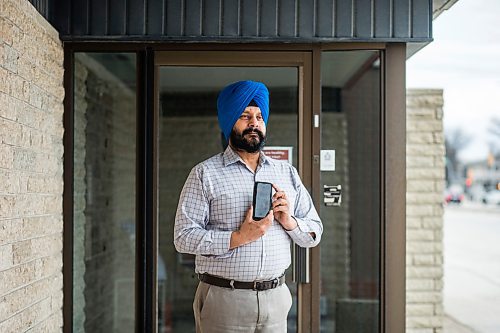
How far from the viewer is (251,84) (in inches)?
121

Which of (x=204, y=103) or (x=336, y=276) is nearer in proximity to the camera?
(x=204, y=103)

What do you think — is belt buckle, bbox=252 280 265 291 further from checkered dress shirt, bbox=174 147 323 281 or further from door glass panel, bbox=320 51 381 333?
door glass panel, bbox=320 51 381 333

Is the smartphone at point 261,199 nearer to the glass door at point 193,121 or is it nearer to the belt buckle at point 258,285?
the belt buckle at point 258,285

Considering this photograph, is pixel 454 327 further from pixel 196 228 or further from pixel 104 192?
pixel 196 228

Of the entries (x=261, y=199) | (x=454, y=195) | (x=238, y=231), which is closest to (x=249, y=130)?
(x=261, y=199)

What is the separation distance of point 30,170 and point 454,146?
1399 inches

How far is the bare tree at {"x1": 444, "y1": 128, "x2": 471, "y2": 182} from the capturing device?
115ft

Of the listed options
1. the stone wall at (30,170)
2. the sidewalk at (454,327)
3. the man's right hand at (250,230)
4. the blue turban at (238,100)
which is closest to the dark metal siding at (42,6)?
the stone wall at (30,170)

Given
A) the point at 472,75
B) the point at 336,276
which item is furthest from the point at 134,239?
the point at 472,75

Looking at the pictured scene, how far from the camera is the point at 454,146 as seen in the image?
3747 centimetres

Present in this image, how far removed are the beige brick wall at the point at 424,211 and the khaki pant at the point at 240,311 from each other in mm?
3020

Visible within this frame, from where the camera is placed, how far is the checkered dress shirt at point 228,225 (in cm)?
301

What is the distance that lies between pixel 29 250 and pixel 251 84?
50.0 inches

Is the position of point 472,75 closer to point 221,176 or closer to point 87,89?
point 87,89
